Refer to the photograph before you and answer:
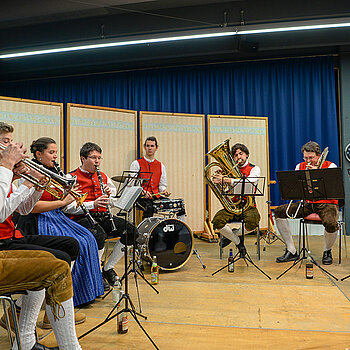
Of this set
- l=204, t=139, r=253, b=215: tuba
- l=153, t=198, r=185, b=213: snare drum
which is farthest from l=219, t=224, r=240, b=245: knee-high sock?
l=153, t=198, r=185, b=213: snare drum

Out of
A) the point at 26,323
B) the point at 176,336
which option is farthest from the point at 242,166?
the point at 26,323

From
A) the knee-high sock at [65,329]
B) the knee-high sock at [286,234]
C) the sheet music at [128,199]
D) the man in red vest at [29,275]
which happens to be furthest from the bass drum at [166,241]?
the knee-high sock at [65,329]

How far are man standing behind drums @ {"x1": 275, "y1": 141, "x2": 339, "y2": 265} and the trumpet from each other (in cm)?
283

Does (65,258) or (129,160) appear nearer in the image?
(65,258)

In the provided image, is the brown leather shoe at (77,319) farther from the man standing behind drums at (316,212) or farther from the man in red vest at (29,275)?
the man standing behind drums at (316,212)

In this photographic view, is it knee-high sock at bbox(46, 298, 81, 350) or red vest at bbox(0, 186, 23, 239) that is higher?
red vest at bbox(0, 186, 23, 239)

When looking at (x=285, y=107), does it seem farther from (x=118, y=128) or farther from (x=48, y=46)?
(x=48, y=46)

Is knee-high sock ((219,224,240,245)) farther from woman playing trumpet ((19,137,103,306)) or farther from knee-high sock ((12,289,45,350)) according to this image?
knee-high sock ((12,289,45,350))

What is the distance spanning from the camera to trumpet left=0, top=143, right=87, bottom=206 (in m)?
2.09

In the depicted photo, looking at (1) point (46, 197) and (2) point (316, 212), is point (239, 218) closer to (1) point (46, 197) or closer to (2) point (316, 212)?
(2) point (316, 212)

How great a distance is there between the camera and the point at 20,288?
1757 millimetres

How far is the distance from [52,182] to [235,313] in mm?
1706

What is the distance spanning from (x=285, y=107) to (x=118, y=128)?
138 inches

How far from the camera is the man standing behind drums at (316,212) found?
422 centimetres
